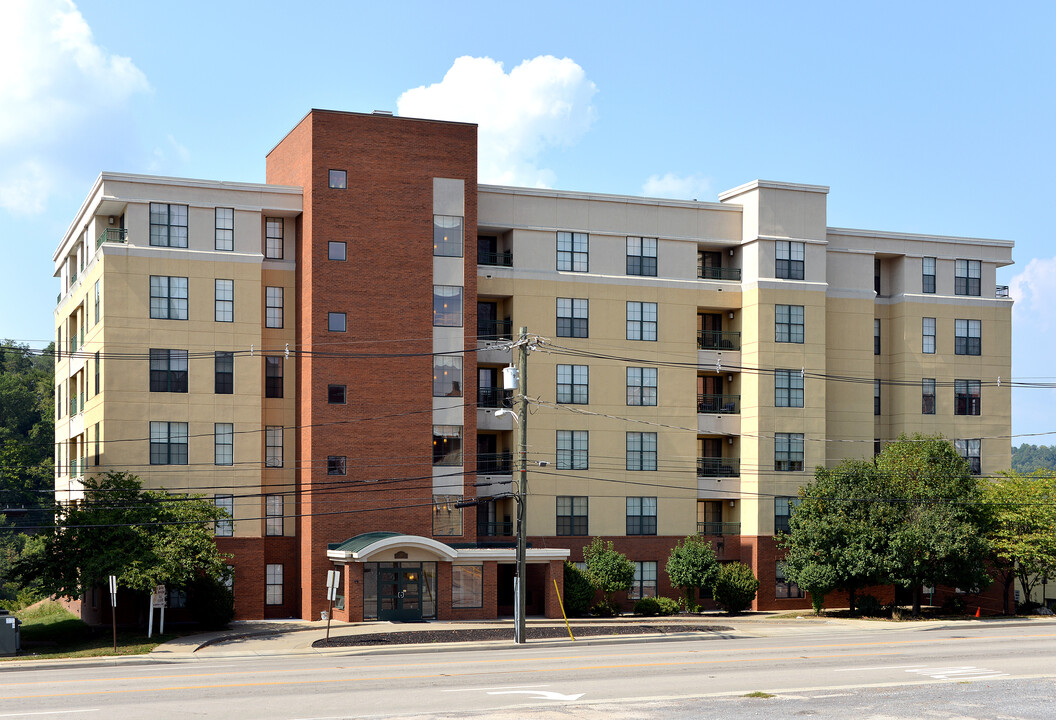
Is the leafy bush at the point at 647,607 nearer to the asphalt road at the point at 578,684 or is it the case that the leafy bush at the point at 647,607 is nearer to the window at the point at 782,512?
the window at the point at 782,512

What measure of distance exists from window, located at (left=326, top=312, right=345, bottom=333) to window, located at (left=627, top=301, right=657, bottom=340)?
14.2m

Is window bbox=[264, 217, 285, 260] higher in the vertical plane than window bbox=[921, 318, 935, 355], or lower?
higher

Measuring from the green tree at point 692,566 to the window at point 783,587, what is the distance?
375 cm

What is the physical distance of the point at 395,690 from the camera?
2678cm

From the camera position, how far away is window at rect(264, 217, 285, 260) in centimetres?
5250

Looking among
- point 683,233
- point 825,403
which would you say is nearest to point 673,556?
point 825,403

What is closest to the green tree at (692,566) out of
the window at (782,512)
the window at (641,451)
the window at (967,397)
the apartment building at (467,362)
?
the apartment building at (467,362)

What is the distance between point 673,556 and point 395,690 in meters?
29.5

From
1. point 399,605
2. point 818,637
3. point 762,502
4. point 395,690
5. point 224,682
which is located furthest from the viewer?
point 762,502

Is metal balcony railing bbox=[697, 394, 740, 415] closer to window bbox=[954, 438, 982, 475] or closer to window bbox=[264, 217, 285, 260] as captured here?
window bbox=[954, 438, 982, 475]

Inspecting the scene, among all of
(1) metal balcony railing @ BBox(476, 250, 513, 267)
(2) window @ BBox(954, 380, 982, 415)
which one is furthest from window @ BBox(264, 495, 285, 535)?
(2) window @ BBox(954, 380, 982, 415)

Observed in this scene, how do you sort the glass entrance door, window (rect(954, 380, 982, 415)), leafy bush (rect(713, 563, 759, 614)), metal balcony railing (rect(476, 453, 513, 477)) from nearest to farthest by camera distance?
the glass entrance door → metal balcony railing (rect(476, 453, 513, 477)) → leafy bush (rect(713, 563, 759, 614)) → window (rect(954, 380, 982, 415))

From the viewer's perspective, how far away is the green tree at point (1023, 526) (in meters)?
52.7

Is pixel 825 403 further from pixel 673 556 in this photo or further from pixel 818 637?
pixel 818 637
